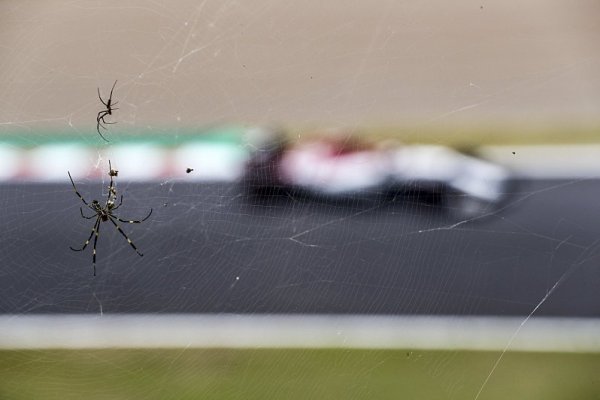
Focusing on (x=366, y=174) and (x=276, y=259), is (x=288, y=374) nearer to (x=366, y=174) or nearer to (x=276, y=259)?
(x=276, y=259)

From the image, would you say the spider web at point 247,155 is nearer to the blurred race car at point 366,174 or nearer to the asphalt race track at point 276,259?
the asphalt race track at point 276,259

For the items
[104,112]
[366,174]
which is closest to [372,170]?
[366,174]

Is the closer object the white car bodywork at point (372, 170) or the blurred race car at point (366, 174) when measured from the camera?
the blurred race car at point (366, 174)

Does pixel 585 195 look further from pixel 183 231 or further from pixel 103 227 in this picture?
pixel 103 227

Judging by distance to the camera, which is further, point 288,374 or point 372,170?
point 372,170

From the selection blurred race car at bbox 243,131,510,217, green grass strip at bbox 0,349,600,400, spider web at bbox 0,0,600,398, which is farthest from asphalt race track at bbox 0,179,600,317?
green grass strip at bbox 0,349,600,400

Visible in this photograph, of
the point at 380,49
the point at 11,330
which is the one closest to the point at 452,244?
the point at 380,49

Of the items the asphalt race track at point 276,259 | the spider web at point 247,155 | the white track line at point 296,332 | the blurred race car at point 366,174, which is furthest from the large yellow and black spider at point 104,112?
the white track line at point 296,332
